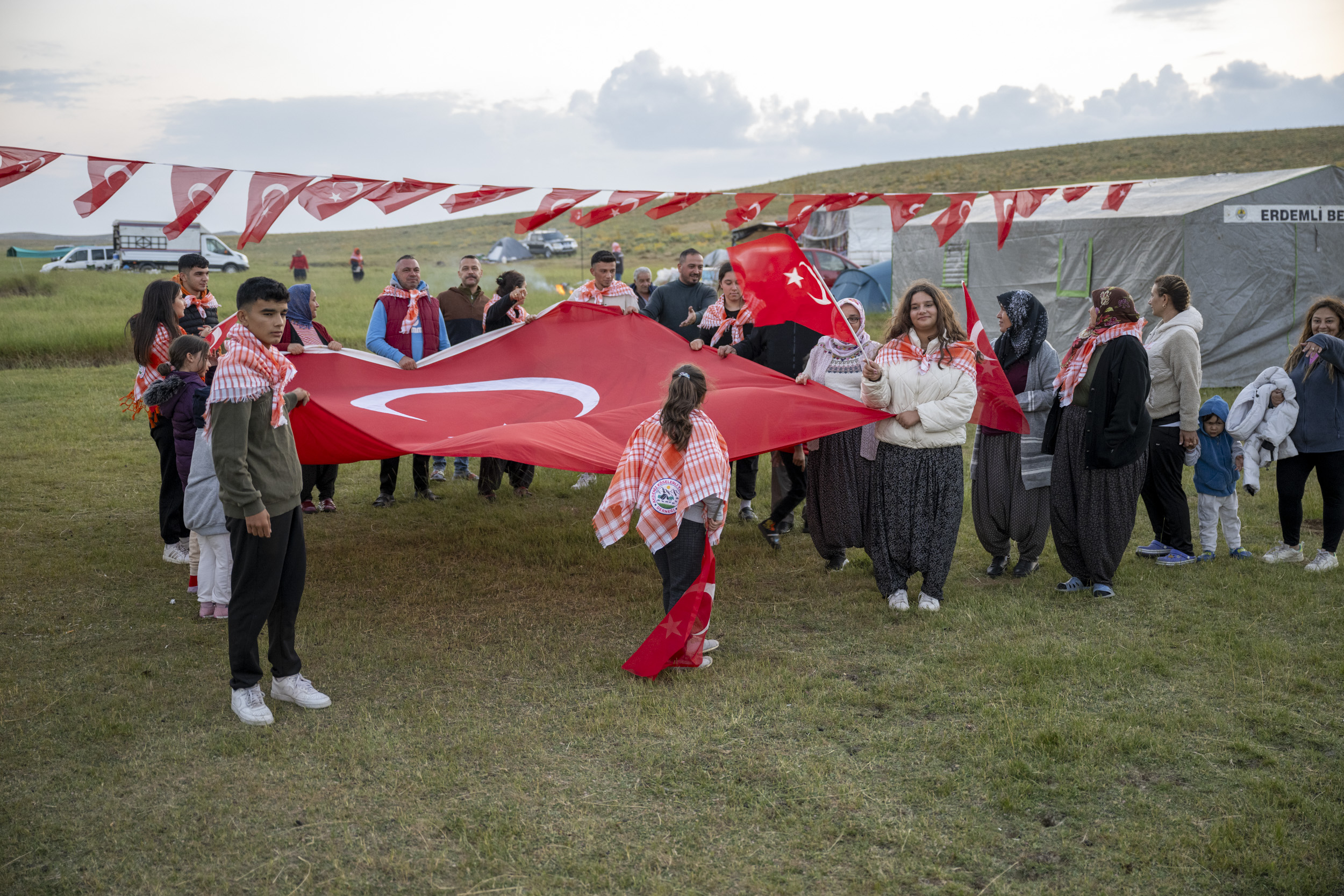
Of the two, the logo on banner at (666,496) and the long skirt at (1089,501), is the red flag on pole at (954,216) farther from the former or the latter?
the logo on banner at (666,496)

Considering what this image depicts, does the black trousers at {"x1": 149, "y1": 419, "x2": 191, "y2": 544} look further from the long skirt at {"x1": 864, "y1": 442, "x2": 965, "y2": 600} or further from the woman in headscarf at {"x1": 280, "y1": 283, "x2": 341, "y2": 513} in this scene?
the long skirt at {"x1": 864, "y1": 442, "x2": 965, "y2": 600}

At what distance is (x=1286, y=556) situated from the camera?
5.68 metres

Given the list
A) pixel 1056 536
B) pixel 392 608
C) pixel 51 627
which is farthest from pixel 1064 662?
pixel 51 627

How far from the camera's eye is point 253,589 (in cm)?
361

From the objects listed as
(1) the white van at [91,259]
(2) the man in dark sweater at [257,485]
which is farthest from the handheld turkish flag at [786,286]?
(1) the white van at [91,259]

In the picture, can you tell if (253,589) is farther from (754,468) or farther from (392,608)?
(754,468)

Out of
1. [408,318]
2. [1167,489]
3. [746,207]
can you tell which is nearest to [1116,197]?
[746,207]

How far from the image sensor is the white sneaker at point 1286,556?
5.66 meters

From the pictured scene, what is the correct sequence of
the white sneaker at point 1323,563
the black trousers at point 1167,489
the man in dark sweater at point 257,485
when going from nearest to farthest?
the man in dark sweater at point 257,485
the white sneaker at point 1323,563
the black trousers at point 1167,489

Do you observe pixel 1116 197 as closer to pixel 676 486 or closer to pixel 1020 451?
pixel 1020 451

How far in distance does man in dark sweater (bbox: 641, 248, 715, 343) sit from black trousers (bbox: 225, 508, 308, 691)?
3821 mm

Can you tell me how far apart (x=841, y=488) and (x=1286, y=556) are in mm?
2808

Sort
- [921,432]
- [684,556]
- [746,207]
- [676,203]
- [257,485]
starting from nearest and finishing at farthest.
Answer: [257,485], [684,556], [921,432], [676,203], [746,207]

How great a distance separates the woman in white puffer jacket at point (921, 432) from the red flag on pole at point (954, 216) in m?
3.34
